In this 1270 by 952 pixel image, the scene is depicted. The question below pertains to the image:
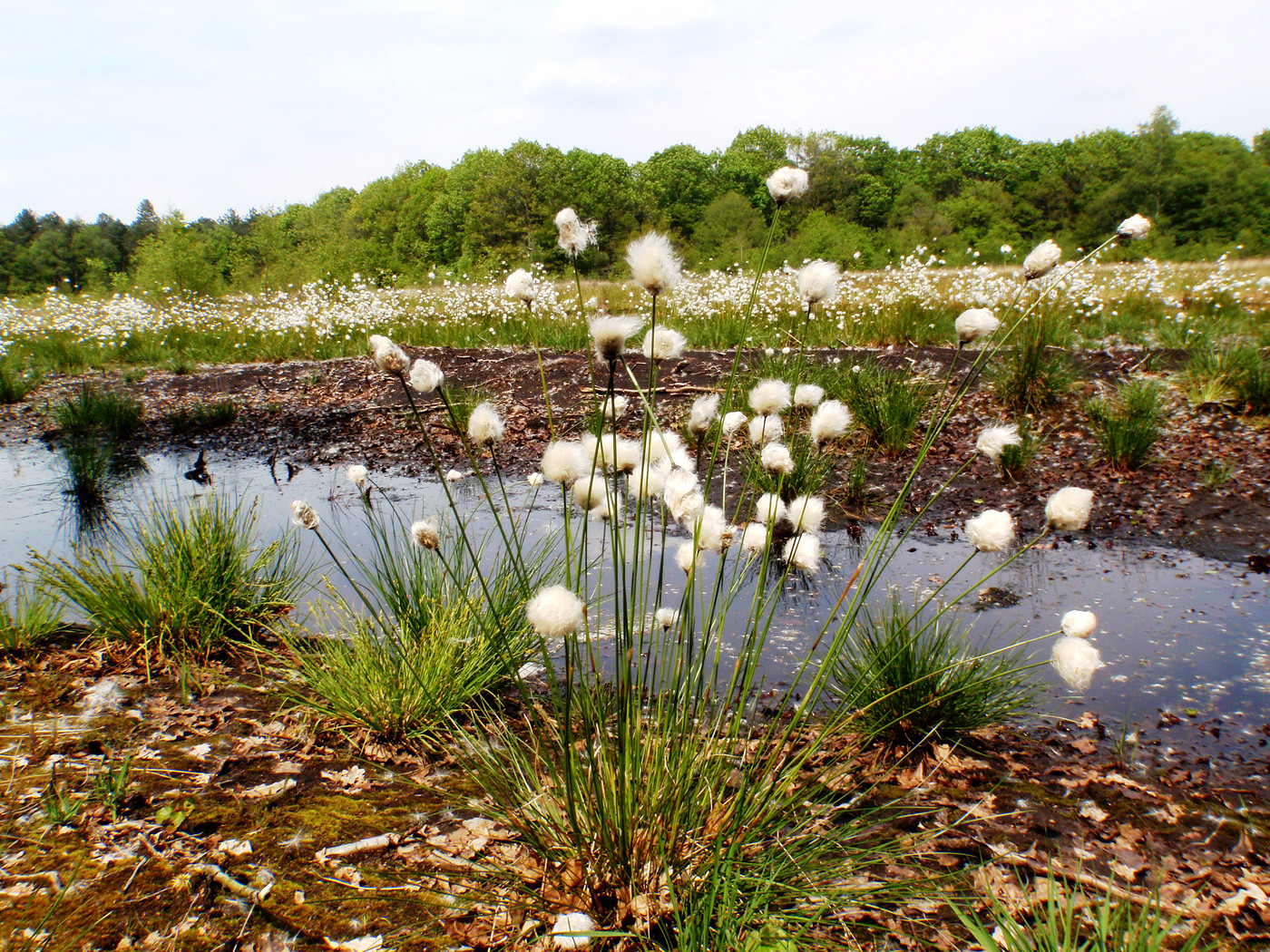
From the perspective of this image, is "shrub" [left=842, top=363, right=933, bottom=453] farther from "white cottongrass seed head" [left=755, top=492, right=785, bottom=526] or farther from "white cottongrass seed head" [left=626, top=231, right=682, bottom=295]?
"white cottongrass seed head" [left=626, top=231, right=682, bottom=295]

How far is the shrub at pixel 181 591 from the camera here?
274 cm

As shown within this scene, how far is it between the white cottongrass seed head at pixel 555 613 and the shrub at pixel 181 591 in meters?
1.84

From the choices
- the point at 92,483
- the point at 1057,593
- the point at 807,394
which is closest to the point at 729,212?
the point at 92,483

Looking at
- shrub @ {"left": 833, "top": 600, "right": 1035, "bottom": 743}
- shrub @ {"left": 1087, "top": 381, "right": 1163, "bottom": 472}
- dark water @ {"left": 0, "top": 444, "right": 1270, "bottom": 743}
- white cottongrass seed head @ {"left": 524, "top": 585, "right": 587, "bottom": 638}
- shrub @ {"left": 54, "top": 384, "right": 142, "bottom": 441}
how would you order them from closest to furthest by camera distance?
white cottongrass seed head @ {"left": 524, "top": 585, "right": 587, "bottom": 638} → shrub @ {"left": 833, "top": 600, "right": 1035, "bottom": 743} → dark water @ {"left": 0, "top": 444, "right": 1270, "bottom": 743} → shrub @ {"left": 1087, "top": 381, "right": 1163, "bottom": 472} → shrub @ {"left": 54, "top": 384, "right": 142, "bottom": 441}

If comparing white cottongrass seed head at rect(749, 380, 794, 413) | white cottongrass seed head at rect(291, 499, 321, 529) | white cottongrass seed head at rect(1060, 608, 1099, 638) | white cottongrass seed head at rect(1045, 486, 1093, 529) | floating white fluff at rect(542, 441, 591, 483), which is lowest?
white cottongrass seed head at rect(1060, 608, 1099, 638)

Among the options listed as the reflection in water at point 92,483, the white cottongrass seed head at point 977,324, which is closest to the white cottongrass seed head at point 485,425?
the white cottongrass seed head at point 977,324

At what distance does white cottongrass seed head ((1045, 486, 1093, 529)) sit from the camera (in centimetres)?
152

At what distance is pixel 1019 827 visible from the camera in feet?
6.13

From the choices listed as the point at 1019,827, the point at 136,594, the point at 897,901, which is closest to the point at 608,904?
the point at 897,901

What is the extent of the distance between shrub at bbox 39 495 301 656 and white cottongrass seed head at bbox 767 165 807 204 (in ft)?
7.93

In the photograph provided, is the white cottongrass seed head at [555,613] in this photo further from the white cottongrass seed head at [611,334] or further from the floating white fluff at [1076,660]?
the floating white fluff at [1076,660]

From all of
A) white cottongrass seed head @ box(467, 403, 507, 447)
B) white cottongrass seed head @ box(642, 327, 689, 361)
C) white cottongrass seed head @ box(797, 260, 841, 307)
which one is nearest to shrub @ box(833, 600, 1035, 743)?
white cottongrass seed head @ box(797, 260, 841, 307)

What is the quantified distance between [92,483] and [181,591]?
13.4ft

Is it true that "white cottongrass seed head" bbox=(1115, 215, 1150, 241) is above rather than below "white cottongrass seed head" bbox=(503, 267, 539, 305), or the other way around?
above
